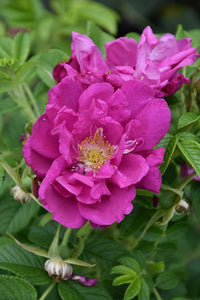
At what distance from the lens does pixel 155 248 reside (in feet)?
3.62

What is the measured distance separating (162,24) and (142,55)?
9.41ft

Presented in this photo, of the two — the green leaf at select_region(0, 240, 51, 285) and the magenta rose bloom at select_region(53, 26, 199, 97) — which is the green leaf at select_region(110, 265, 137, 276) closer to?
the green leaf at select_region(0, 240, 51, 285)

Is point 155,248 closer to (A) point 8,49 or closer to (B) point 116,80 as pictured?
(B) point 116,80

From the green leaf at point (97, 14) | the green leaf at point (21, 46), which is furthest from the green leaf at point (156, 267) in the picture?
the green leaf at point (97, 14)

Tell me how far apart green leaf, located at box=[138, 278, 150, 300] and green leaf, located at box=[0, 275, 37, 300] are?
0.69ft

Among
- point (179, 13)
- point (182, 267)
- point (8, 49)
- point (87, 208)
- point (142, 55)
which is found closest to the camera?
point (87, 208)

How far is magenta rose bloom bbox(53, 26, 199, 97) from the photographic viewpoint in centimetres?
81

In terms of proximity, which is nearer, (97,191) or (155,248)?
(97,191)

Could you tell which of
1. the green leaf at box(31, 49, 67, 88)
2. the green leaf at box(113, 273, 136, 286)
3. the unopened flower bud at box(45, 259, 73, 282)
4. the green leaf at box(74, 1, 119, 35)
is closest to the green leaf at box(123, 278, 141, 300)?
the green leaf at box(113, 273, 136, 286)

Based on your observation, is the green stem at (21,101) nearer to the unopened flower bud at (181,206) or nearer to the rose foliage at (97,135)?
the rose foliage at (97,135)

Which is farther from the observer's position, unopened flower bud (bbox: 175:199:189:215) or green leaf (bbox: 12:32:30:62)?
green leaf (bbox: 12:32:30:62)

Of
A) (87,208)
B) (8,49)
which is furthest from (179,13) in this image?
(87,208)

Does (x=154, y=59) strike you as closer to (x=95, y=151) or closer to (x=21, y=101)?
(x=95, y=151)

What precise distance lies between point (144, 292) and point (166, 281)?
17 cm
